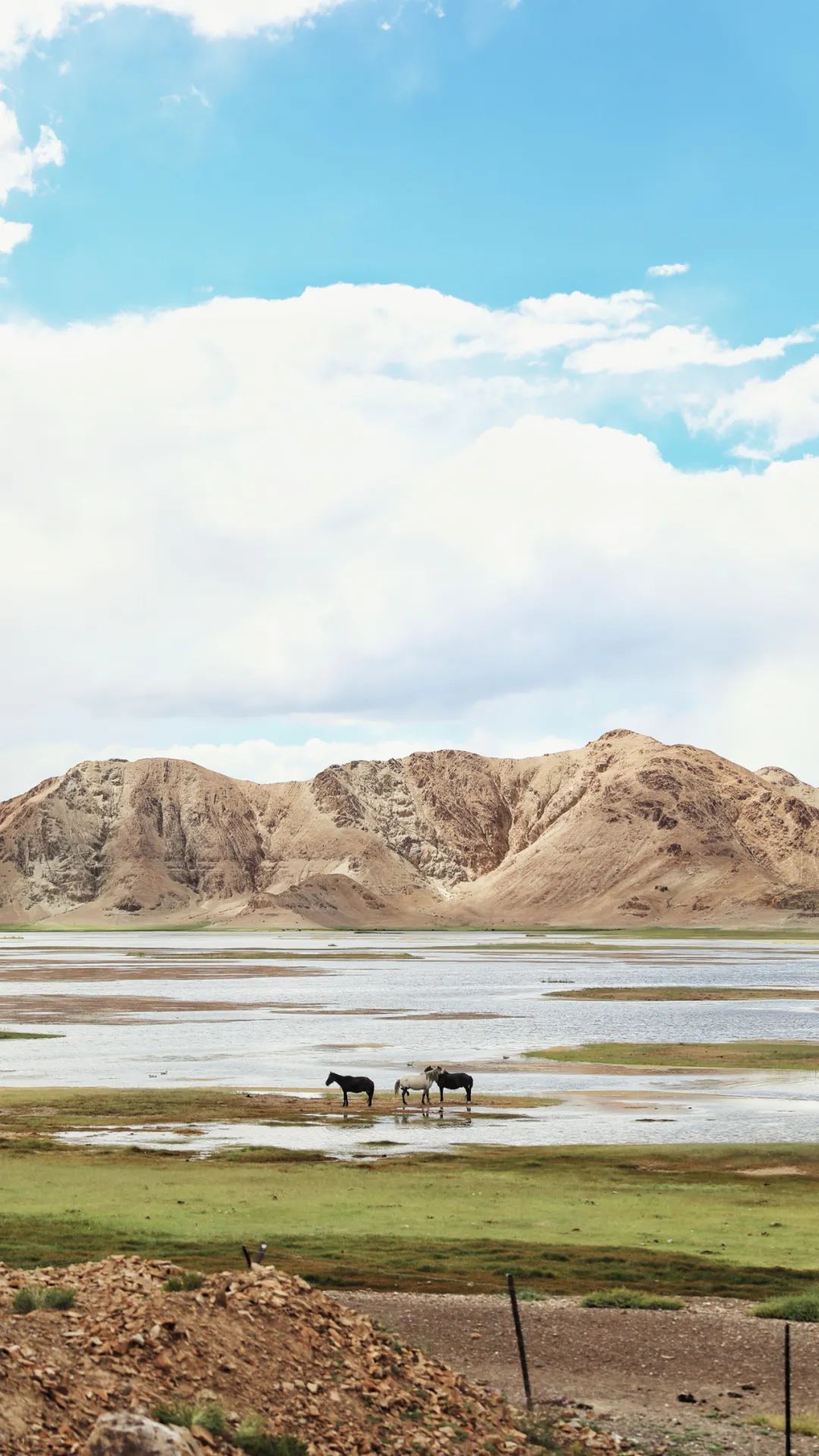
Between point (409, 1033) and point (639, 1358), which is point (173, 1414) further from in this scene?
point (409, 1033)

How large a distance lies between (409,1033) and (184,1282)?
5556 centimetres

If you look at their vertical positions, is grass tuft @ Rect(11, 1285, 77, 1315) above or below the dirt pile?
above

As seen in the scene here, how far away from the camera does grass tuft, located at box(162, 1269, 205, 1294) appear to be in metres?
15.4

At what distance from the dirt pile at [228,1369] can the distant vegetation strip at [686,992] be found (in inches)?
3160

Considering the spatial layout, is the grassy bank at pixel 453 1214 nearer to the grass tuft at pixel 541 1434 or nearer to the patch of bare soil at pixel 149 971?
the grass tuft at pixel 541 1434

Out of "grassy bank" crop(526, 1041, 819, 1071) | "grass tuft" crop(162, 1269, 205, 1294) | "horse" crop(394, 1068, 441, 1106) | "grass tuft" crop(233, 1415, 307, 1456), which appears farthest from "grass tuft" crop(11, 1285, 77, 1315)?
"grassy bank" crop(526, 1041, 819, 1071)

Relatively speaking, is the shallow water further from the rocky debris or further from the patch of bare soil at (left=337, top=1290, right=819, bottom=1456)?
the rocky debris

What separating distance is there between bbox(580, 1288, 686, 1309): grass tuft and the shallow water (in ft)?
57.0

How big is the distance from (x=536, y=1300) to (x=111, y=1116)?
81.4ft

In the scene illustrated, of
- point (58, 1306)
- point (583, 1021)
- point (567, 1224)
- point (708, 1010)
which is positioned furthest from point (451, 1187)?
point (708, 1010)

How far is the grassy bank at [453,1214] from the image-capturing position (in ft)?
76.8

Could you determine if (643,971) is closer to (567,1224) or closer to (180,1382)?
(567,1224)

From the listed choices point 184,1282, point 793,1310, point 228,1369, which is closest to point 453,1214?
point 793,1310

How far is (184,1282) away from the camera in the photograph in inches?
612
